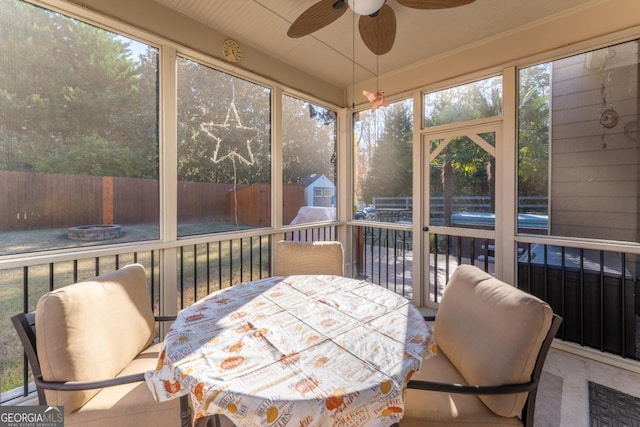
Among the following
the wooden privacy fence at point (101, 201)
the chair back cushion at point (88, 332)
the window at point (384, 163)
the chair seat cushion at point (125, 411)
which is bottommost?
the chair seat cushion at point (125, 411)

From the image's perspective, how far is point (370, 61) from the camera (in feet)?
10.2

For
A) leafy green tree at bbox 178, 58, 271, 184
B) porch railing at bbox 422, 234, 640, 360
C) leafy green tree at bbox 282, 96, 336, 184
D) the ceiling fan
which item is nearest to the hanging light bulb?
the ceiling fan

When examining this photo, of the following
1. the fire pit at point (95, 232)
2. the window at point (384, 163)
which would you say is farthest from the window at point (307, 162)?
the fire pit at point (95, 232)

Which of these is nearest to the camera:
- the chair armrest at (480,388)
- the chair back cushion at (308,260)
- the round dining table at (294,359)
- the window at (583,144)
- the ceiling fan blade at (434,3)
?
the round dining table at (294,359)

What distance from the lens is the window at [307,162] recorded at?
10.8ft

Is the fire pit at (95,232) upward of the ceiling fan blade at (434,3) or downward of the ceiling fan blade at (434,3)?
downward

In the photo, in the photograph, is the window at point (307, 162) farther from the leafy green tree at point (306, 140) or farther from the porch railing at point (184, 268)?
the porch railing at point (184, 268)

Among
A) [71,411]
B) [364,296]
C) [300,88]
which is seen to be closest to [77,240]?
[71,411]

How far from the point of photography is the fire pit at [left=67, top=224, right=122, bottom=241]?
1.90m

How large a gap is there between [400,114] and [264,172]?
1.81 meters

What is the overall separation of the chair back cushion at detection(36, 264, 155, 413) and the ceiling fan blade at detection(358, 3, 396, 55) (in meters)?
2.05

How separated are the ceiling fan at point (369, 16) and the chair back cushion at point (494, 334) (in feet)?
4.74

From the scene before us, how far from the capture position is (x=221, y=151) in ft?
8.65

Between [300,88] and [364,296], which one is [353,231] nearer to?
[300,88]
